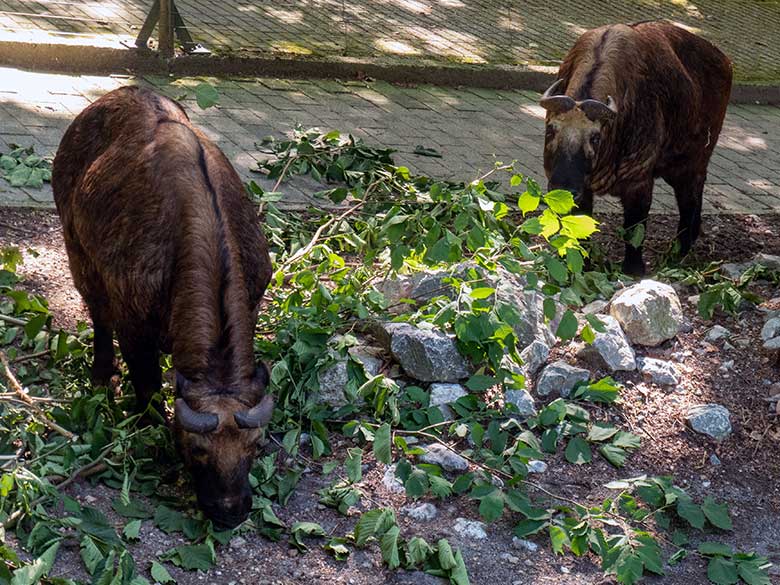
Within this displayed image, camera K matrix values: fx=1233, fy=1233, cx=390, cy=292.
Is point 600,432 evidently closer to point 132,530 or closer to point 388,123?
point 132,530

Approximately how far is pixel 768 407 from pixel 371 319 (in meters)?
2.20

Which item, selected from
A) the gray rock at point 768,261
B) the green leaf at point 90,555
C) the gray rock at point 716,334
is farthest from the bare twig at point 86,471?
the gray rock at point 768,261

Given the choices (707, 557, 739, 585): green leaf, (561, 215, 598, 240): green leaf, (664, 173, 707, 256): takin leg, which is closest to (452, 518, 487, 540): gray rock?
(707, 557, 739, 585): green leaf

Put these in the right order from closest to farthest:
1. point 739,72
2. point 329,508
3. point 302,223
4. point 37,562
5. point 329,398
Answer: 1. point 37,562
2. point 329,508
3. point 329,398
4. point 302,223
5. point 739,72

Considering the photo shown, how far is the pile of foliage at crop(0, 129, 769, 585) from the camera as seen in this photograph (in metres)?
5.12

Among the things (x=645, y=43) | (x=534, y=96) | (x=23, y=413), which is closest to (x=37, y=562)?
(x=23, y=413)

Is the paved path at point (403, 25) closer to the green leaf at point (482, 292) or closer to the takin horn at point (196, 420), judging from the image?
the green leaf at point (482, 292)

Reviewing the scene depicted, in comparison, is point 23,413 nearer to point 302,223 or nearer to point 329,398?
point 329,398

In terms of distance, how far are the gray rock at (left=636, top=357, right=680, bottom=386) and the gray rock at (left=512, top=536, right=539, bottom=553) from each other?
63.9 inches

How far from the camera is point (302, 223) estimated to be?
8.01m

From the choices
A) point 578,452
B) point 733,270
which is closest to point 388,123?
point 733,270

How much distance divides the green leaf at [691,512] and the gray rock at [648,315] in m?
1.38

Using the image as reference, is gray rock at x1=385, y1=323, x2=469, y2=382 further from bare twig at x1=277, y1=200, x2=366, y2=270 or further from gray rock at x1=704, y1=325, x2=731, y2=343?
gray rock at x1=704, y1=325, x2=731, y2=343

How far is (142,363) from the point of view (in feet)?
18.6
